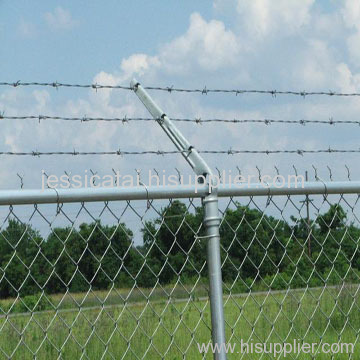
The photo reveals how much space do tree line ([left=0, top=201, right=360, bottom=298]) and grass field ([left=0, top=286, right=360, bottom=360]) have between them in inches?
3.5

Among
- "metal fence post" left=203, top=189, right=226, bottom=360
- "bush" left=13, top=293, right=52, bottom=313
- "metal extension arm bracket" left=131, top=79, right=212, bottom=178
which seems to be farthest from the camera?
"metal extension arm bracket" left=131, top=79, right=212, bottom=178

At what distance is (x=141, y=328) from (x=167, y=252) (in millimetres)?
357

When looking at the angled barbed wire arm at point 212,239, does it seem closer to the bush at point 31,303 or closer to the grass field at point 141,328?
the grass field at point 141,328

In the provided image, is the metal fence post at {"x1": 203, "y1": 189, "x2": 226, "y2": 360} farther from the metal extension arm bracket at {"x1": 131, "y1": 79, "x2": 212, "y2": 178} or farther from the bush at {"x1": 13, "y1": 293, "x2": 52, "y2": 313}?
the bush at {"x1": 13, "y1": 293, "x2": 52, "y2": 313}

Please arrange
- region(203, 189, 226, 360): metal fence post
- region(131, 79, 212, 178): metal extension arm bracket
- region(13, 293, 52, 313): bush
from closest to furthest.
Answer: region(13, 293, 52, 313): bush → region(203, 189, 226, 360): metal fence post → region(131, 79, 212, 178): metal extension arm bracket

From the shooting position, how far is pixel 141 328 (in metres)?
3.17

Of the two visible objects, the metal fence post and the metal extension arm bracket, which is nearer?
the metal fence post

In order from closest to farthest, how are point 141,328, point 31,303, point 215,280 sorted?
point 31,303
point 215,280
point 141,328

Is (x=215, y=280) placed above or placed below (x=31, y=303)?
above

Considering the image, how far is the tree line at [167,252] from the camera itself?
9.05 ft

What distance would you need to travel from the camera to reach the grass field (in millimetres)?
2990

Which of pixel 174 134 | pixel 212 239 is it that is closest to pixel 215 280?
pixel 212 239

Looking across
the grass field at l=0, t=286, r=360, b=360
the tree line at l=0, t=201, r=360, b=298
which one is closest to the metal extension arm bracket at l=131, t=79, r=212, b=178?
the tree line at l=0, t=201, r=360, b=298

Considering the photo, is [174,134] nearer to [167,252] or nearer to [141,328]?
[167,252]
